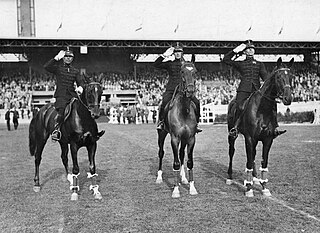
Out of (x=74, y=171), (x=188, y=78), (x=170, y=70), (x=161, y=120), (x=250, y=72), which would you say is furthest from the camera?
(x=161, y=120)

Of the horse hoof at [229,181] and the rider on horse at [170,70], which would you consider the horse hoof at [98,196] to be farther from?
the horse hoof at [229,181]

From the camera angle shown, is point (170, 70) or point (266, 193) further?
point (170, 70)

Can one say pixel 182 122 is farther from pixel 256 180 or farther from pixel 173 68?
pixel 256 180

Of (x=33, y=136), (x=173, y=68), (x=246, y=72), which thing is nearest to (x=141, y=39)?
(x=33, y=136)

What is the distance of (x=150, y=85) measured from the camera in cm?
5131

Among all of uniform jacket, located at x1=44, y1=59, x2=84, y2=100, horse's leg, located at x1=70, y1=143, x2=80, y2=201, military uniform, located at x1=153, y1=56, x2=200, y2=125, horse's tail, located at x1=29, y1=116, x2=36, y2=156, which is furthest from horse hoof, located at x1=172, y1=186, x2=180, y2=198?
horse's tail, located at x1=29, y1=116, x2=36, y2=156

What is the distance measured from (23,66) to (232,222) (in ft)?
159

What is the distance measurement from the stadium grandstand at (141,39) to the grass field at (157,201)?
34219mm

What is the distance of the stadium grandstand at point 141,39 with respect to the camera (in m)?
48.1

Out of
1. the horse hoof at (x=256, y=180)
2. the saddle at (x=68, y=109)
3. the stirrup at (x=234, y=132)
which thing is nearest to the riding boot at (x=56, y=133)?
the saddle at (x=68, y=109)

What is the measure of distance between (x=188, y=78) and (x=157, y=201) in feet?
7.45

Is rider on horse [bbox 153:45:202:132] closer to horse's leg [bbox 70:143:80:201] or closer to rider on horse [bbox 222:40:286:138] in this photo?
rider on horse [bbox 222:40:286:138]

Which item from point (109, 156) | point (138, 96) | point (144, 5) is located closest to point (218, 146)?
point (109, 156)

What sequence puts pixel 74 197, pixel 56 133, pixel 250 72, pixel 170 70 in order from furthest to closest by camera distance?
pixel 170 70 < pixel 250 72 < pixel 56 133 < pixel 74 197
